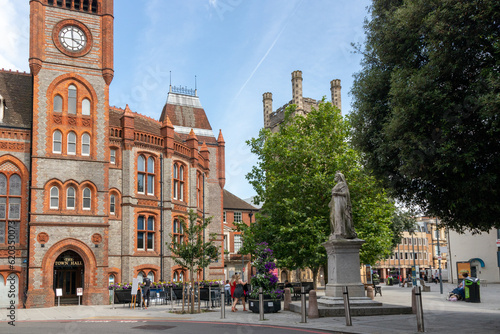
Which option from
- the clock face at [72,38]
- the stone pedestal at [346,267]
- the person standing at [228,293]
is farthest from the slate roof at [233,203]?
the stone pedestal at [346,267]

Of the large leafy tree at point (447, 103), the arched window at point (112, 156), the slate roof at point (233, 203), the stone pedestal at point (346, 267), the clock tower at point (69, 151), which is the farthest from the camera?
the slate roof at point (233, 203)

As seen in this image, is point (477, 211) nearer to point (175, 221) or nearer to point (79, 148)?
point (79, 148)

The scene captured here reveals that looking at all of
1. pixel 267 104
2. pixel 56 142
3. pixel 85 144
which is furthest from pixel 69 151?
pixel 267 104

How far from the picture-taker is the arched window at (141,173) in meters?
36.8

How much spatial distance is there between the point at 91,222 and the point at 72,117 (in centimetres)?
721

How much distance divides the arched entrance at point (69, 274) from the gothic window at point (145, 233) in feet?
15.2

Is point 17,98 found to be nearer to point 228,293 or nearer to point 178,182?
A: point 178,182

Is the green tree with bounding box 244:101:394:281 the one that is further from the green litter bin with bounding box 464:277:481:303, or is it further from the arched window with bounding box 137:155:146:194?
the arched window with bounding box 137:155:146:194

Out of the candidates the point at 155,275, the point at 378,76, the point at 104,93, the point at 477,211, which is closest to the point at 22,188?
the point at 104,93

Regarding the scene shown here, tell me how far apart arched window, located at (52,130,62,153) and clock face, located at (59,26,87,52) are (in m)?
6.02

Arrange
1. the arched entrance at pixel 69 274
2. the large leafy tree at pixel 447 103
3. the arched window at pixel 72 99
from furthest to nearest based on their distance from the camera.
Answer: the arched window at pixel 72 99, the arched entrance at pixel 69 274, the large leafy tree at pixel 447 103

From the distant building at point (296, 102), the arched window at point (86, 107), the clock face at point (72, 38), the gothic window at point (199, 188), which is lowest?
the gothic window at point (199, 188)

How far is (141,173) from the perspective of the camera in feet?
121

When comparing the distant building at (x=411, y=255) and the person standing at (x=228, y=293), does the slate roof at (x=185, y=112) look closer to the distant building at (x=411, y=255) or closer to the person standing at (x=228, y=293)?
the person standing at (x=228, y=293)
